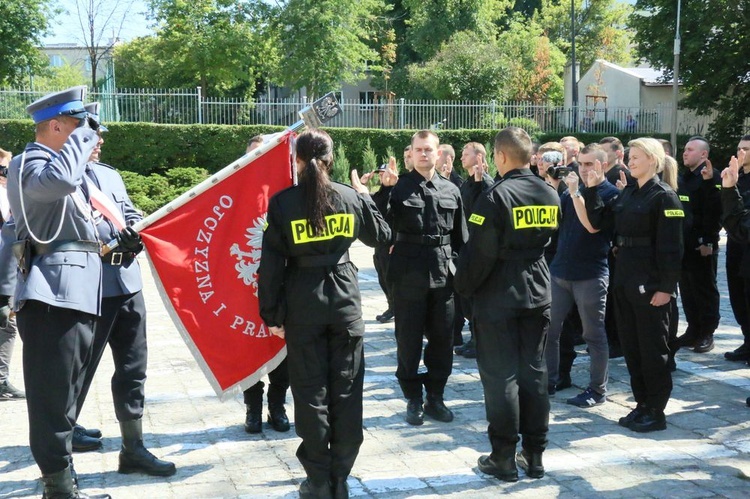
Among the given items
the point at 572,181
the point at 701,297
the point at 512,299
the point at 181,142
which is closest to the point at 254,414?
the point at 512,299

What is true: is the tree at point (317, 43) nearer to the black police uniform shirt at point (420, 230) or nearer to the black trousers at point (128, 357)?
the black police uniform shirt at point (420, 230)

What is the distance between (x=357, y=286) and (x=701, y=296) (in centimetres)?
487

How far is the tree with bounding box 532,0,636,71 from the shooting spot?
5828 centimetres

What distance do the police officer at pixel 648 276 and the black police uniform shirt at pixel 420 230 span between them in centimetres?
129

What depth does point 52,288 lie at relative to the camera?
4297 millimetres

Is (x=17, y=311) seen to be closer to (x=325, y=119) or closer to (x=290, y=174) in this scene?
(x=290, y=174)

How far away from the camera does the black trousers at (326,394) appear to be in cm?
454

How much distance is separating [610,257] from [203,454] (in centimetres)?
455

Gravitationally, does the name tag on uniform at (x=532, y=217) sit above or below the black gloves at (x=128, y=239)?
above

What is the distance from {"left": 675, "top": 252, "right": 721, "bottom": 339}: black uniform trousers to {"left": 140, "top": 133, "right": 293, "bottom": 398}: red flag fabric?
194 inches

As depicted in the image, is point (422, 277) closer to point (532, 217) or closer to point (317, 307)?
point (532, 217)

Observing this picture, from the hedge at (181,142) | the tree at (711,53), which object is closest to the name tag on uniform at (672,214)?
the hedge at (181,142)

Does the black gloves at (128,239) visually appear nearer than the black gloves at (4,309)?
Yes

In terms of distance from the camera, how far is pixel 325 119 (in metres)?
5.31
